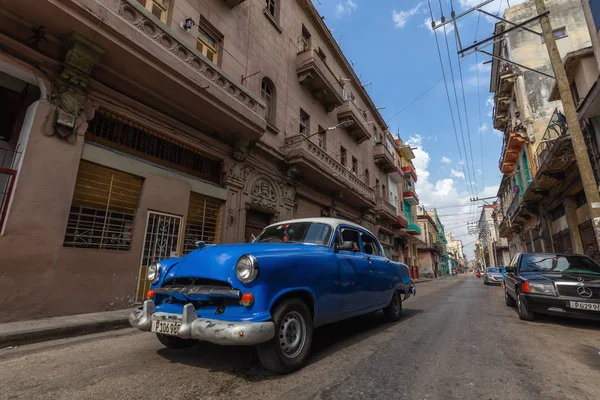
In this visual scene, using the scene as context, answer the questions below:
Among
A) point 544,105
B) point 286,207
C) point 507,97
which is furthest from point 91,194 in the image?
point 507,97

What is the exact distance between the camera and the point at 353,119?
17.9 m

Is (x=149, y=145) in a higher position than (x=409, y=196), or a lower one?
lower

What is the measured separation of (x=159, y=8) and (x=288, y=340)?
31.9ft

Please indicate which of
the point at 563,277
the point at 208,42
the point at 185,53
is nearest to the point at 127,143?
the point at 185,53

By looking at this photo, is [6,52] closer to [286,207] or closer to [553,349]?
[286,207]

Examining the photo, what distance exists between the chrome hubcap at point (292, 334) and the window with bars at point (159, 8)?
927cm

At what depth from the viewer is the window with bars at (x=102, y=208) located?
6.19 metres

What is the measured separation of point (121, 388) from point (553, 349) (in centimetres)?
531

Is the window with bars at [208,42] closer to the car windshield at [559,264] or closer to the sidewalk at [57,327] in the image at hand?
the sidewalk at [57,327]

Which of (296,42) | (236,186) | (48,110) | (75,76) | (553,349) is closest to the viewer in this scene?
(553,349)

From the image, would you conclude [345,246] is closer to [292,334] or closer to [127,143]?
[292,334]

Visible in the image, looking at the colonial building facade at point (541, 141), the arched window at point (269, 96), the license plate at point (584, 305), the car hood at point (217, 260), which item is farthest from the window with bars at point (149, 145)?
the colonial building facade at point (541, 141)

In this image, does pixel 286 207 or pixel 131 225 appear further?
pixel 286 207

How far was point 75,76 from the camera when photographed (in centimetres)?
616
